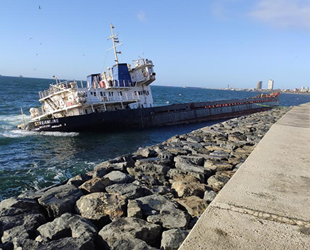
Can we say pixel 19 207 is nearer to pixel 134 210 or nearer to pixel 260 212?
pixel 134 210

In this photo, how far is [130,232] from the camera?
9.89 feet

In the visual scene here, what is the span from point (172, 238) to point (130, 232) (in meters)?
0.54

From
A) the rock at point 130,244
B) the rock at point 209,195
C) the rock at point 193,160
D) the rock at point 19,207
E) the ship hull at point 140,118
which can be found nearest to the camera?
the rock at point 130,244

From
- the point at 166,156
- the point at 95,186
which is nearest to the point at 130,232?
the point at 95,186

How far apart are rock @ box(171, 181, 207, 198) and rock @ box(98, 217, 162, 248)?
1272 millimetres

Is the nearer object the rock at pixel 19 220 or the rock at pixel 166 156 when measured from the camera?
the rock at pixel 19 220

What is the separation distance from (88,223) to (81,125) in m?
18.8

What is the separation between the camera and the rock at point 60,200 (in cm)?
386

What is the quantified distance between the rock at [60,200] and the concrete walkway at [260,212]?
91.6 inches

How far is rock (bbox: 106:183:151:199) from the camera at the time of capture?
420 centimetres

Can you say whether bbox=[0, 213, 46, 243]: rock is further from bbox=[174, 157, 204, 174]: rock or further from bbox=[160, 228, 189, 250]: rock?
bbox=[174, 157, 204, 174]: rock

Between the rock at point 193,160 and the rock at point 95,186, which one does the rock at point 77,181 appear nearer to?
the rock at point 95,186

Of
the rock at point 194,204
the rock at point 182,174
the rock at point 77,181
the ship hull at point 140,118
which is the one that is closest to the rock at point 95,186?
the rock at point 77,181

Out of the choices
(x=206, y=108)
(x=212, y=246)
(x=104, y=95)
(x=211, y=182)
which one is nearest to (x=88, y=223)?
(x=212, y=246)
